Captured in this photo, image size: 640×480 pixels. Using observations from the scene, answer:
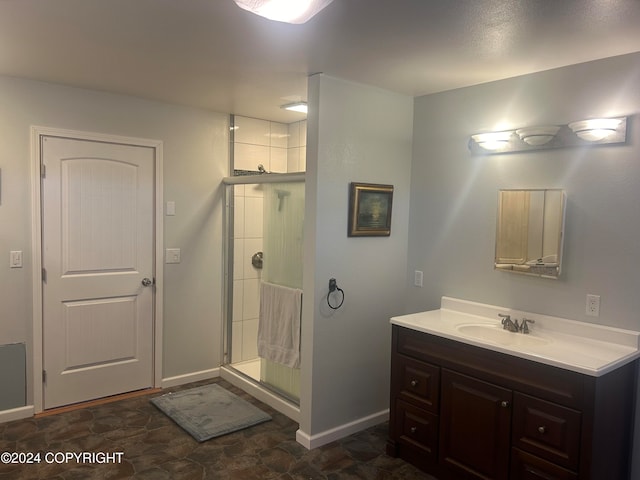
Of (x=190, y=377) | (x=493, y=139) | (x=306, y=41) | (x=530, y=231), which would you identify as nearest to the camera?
(x=306, y=41)

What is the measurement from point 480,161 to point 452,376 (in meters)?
1.33

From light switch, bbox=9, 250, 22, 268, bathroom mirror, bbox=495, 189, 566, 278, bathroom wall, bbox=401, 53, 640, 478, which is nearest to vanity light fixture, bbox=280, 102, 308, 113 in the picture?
bathroom wall, bbox=401, 53, 640, 478

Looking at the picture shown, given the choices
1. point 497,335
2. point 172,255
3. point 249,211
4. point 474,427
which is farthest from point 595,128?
point 172,255

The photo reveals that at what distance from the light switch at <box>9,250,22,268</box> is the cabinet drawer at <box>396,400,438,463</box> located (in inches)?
105

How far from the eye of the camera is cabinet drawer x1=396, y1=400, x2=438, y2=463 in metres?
2.59

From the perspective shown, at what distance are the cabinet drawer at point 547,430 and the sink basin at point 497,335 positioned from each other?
1.16 feet

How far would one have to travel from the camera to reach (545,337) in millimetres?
2471

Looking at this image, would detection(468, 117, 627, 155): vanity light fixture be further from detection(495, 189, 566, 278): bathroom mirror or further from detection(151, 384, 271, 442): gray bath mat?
detection(151, 384, 271, 442): gray bath mat

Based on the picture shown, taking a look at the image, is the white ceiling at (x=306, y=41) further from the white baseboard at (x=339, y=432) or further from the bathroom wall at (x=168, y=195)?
the white baseboard at (x=339, y=432)

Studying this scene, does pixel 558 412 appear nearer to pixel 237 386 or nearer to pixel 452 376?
pixel 452 376

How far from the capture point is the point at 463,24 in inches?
76.2

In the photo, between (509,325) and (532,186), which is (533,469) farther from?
(532,186)

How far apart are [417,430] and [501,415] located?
23.1 inches

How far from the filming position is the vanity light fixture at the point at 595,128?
225 cm
